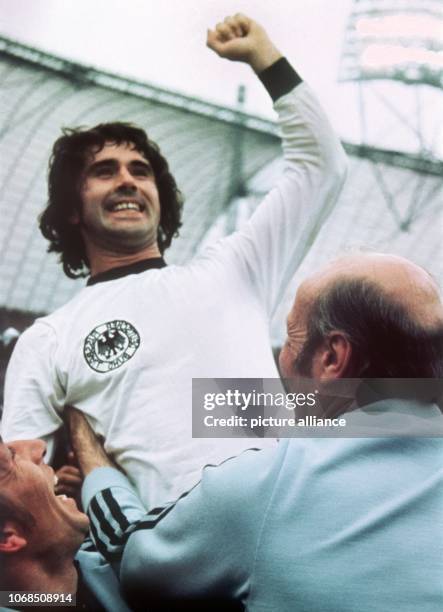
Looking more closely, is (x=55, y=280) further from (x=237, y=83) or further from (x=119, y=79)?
(x=237, y=83)

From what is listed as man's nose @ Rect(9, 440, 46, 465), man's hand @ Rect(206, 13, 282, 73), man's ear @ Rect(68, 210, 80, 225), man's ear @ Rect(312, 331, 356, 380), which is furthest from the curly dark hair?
man's ear @ Rect(312, 331, 356, 380)

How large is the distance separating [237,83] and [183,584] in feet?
3.67

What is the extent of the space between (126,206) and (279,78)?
455 millimetres

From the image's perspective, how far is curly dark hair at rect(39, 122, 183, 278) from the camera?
1856 mm

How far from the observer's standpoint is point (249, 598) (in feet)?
4.28

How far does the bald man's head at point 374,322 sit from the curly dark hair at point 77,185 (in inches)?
18.3

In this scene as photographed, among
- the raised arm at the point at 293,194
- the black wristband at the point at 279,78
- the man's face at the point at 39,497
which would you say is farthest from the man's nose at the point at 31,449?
the black wristband at the point at 279,78

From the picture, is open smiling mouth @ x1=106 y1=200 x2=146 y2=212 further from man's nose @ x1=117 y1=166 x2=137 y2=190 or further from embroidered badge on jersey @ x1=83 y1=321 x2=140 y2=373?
embroidered badge on jersey @ x1=83 y1=321 x2=140 y2=373

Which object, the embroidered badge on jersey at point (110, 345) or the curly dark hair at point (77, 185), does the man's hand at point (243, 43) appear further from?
the embroidered badge on jersey at point (110, 345)

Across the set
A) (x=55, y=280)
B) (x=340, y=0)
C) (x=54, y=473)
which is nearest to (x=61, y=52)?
(x=55, y=280)

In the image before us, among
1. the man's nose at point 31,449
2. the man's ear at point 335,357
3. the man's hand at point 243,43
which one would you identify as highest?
the man's hand at point 243,43

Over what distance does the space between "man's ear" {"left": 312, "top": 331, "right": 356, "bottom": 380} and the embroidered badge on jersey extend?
45cm

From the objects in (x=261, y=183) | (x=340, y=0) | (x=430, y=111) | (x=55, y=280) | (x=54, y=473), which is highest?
(x=340, y=0)

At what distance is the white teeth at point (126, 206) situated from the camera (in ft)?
6.11
